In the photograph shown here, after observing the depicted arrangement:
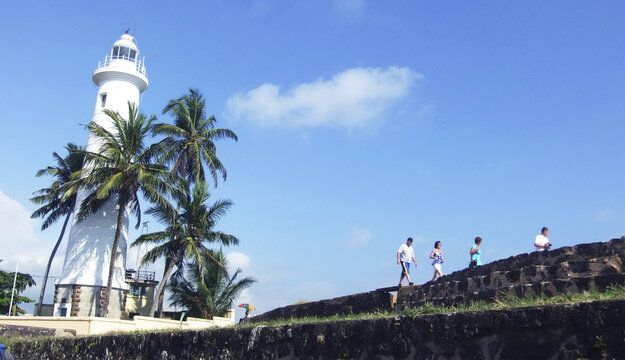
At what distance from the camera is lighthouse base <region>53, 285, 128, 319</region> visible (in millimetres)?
27688

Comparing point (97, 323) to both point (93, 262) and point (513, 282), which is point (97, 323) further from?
point (513, 282)

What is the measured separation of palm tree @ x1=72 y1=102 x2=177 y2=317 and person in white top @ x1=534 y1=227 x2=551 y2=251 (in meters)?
18.9

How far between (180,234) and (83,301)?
5.85 m

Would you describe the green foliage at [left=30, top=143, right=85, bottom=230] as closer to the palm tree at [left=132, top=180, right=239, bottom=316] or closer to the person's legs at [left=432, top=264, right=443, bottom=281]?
the palm tree at [left=132, top=180, right=239, bottom=316]

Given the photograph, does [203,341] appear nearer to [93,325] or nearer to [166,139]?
[93,325]

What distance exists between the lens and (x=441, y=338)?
5500 millimetres

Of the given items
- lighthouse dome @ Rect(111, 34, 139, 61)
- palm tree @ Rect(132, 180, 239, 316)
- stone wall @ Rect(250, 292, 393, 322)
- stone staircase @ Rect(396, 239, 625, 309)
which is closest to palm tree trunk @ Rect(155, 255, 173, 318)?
palm tree @ Rect(132, 180, 239, 316)

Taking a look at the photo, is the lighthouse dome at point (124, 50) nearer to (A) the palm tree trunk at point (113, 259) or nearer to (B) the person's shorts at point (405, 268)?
(A) the palm tree trunk at point (113, 259)

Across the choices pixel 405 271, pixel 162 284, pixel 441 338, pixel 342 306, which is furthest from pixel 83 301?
pixel 441 338

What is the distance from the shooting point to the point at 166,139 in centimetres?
3075

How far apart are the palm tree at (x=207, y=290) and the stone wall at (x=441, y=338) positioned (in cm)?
1859

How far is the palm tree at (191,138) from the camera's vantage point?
102ft

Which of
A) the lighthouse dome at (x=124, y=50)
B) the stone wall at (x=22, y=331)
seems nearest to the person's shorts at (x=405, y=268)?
the stone wall at (x=22, y=331)

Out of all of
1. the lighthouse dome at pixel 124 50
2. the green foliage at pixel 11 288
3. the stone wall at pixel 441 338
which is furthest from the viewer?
the green foliage at pixel 11 288
